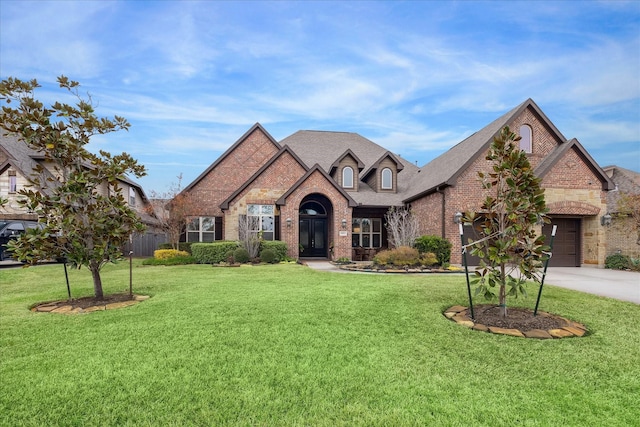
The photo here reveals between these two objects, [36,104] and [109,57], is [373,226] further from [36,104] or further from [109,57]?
[36,104]

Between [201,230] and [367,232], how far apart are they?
33.3 ft

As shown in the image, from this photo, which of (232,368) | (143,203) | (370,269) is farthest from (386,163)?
(143,203)

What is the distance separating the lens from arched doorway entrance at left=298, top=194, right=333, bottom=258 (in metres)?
21.2

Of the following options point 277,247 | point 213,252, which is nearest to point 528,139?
point 277,247

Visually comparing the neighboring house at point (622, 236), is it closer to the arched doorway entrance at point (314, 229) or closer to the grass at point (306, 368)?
the grass at point (306, 368)

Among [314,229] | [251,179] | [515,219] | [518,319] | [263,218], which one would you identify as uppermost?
[251,179]

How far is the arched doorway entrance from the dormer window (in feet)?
13.9

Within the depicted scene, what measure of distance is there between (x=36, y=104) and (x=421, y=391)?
8529mm

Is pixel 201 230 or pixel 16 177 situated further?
pixel 16 177

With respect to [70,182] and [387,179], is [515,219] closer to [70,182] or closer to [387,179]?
[70,182]

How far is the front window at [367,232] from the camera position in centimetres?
2198

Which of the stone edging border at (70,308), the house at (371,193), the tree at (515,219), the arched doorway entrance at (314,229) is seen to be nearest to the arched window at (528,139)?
the house at (371,193)

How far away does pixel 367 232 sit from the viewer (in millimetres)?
22188

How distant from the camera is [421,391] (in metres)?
3.54
